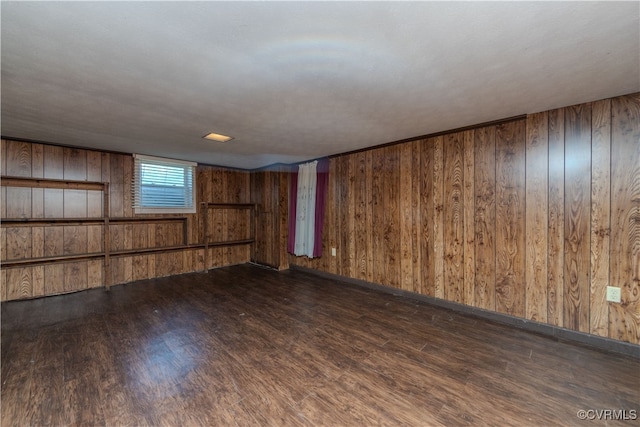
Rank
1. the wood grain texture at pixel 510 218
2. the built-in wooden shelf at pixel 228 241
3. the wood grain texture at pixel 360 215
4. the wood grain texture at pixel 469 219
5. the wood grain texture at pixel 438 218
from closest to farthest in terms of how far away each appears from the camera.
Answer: the wood grain texture at pixel 510 218 < the wood grain texture at pixel 469 219 < the wood grain texture at pixel 438 218 < the wood grain texture at pixel 360 215 < the built-in wooden shelf at pixel 228 241

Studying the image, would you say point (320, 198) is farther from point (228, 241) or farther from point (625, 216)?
point (625, 216)

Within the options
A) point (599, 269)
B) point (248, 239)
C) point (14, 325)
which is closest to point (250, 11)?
point (599, 269)

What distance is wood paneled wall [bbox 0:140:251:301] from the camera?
3174mm

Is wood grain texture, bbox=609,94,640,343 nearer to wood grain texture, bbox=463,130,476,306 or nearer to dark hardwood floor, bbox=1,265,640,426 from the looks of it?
dark hardwood floor, bbox=1,265,640,426

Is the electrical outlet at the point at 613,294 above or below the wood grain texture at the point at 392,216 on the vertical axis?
below

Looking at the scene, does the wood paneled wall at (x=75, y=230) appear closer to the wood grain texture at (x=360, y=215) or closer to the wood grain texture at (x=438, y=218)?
the wood grain texture at (x=360, y=215)

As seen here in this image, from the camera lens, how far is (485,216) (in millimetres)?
2684

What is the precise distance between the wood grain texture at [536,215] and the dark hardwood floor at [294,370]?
0.33 metres

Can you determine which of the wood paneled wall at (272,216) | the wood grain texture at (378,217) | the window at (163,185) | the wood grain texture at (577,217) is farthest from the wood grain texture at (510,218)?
the window at (163,185)

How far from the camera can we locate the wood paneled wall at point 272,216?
4883 millimetres

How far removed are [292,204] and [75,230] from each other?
3.28 metres

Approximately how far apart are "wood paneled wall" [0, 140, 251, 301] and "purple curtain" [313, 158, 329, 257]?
7.48ft
